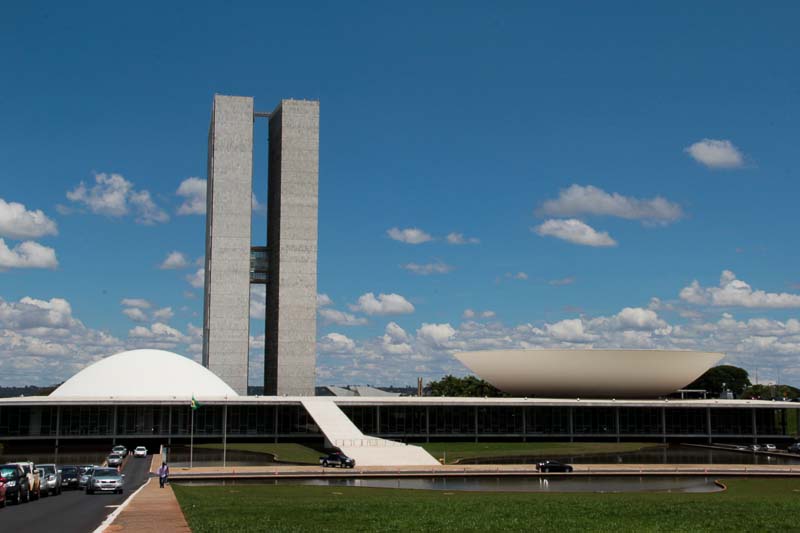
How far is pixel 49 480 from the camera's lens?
3575 cm

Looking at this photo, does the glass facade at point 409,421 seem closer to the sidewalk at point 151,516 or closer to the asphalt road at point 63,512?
the asphalt road at point 63,512

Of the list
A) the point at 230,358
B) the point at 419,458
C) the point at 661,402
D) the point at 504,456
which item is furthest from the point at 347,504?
the point at 230,358

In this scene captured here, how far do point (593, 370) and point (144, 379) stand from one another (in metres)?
39.6

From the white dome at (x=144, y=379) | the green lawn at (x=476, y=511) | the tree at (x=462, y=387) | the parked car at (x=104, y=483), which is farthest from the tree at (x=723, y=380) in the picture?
the parked car at (x=104, y=483)

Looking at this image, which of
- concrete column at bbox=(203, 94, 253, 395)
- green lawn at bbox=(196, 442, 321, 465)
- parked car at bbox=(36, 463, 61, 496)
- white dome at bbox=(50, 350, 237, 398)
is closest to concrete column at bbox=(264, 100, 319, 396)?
concrete column at bbox=(203, 94, 253, 395)

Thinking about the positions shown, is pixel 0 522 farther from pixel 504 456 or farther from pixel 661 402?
pixel 661 402

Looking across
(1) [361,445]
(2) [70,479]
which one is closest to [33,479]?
(2) [70,479]

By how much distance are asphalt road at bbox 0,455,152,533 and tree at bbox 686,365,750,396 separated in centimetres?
13385

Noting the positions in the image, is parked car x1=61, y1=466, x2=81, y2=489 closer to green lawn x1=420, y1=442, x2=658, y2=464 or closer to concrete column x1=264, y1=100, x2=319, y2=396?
green lawn x1=420, y1=442, x2=658, y2=464

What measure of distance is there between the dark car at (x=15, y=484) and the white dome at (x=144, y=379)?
44586 millimetres

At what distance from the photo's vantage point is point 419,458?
182 ft

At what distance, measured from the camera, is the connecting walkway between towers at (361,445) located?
54781 millimetres

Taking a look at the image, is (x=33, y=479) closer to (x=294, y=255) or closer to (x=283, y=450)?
(x=283, y=450)

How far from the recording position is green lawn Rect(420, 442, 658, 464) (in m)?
65.9
